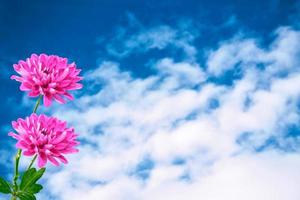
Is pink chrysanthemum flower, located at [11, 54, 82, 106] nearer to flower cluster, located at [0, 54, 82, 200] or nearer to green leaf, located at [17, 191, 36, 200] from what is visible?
flower cluster, located at [0, 54, 82, 200]

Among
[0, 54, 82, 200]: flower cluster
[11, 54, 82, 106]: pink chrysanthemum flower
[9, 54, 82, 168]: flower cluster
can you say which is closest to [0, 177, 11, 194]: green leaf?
[0, 54, 82, 200]: flower cluster

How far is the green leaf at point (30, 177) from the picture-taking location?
2716mm

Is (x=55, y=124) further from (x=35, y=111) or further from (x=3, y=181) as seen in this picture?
(x=3, y=181)

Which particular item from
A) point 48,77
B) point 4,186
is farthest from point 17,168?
point 48,77

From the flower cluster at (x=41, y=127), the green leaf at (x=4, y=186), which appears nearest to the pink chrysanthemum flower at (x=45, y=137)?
the flower cluster at (x=41, y=127)

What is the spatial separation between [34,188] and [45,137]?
36cm

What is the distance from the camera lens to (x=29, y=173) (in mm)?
2746

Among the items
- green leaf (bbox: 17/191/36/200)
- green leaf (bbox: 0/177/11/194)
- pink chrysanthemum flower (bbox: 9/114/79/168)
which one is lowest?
green leaf (bbox: 17/191/36/200)

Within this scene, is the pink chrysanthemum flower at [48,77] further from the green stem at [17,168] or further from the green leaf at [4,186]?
the green leaf at [4,186]

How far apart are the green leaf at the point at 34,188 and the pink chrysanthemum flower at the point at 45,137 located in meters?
0.14

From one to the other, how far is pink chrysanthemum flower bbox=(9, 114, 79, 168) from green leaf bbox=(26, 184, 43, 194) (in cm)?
14

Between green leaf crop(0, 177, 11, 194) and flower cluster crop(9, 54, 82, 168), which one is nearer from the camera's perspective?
green leaf crop(0, 177, 11, 194)

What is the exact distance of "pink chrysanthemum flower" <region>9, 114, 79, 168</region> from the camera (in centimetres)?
272

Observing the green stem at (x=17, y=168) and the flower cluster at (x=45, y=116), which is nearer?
the green stem at (x=17, y=168)
